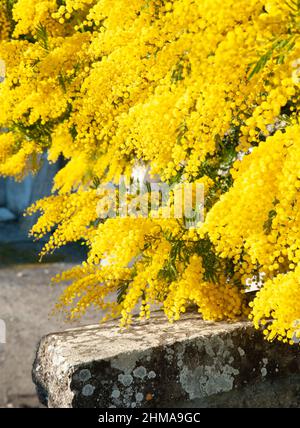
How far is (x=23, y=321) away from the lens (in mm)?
5336

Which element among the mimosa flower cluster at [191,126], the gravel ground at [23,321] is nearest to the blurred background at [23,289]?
the gravel ground at [23,321]

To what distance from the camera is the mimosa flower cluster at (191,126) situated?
195cm

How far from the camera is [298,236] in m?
2.10

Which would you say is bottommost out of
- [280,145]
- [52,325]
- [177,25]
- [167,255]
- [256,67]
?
[52,325]

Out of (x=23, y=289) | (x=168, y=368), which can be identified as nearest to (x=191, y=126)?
(x=168, y=368)

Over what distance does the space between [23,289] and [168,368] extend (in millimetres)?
3724

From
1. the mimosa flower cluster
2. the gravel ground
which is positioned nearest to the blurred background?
the gravel ground

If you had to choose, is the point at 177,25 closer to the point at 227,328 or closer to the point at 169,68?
the point at 169,68

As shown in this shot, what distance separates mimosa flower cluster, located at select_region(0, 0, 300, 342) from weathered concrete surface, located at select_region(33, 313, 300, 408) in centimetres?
11

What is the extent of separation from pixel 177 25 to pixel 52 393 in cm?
146

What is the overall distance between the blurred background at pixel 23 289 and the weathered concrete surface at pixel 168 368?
1462 mm

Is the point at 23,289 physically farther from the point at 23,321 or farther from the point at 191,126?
the point at 191,126

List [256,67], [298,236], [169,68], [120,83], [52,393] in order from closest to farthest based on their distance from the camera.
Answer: [256,67] < [298,236] < [169,68] < [52,393] < [120,83]
